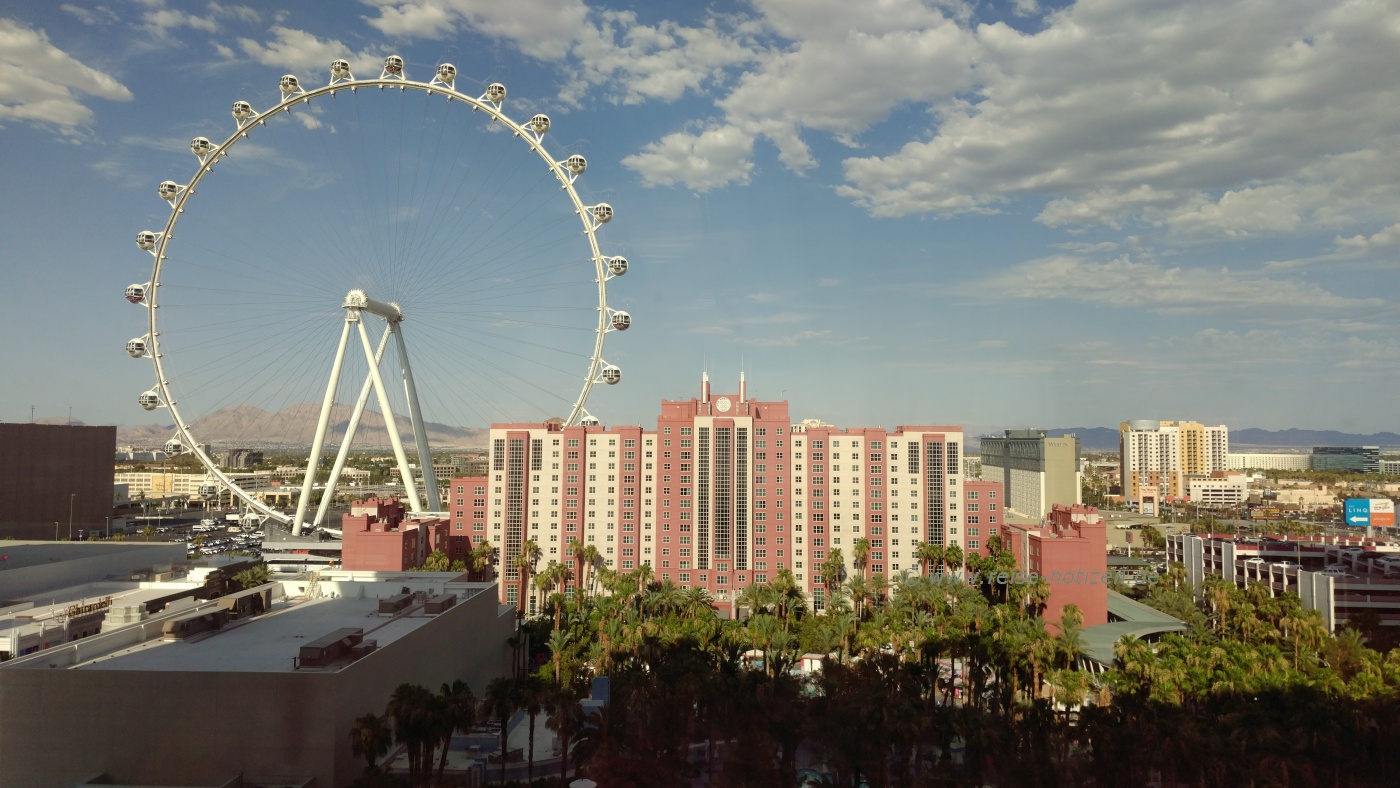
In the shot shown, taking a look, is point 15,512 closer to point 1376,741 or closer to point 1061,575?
point 1061,575

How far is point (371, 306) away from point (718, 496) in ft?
138

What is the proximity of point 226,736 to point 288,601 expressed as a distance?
75.6 feet

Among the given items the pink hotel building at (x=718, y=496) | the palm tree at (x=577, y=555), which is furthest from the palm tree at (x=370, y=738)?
the pink hotel building at (x=718, y=496)

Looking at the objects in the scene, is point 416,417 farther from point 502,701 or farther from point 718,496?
point 502,701

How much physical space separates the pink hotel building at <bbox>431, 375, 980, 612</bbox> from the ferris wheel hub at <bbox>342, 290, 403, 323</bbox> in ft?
57.2

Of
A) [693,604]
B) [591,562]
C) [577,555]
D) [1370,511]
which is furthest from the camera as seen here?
[1370,511]

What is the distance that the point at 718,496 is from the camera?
304 ft

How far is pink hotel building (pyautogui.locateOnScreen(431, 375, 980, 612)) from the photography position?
9144 centimetres

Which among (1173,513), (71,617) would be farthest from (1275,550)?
(1173,513)

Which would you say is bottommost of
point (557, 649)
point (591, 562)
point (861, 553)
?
point (557, 649)

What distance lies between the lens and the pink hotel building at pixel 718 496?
91.4 meters

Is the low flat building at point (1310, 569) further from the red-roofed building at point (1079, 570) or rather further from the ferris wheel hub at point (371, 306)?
the ferris wheel hub at point (371, 306)

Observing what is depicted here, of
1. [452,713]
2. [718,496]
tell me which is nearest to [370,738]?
[452,713]

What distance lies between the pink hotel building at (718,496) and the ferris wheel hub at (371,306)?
57.2 ft
